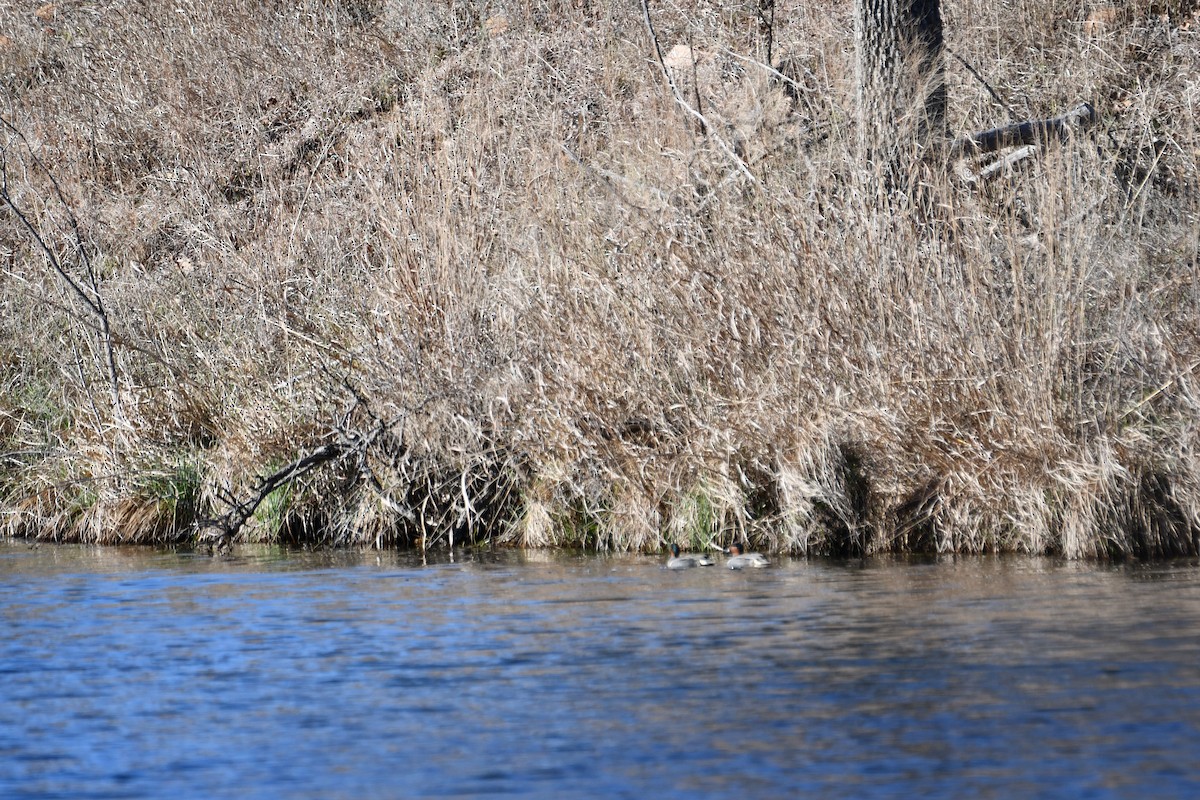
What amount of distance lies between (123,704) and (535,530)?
4734 mm

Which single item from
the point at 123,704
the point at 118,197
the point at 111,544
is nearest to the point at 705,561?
the point at 123,704

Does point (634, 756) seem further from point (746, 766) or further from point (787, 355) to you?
point (787, 355)

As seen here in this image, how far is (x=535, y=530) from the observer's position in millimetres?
Answer: 10812

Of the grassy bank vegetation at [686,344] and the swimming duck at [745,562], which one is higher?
the grassy bank vegetation at [686,344]

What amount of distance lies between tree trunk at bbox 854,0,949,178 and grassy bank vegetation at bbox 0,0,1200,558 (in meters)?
0.24

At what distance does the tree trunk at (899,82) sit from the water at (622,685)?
2.76 m

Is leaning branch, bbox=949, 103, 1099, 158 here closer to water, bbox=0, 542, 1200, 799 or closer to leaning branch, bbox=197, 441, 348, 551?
water, bbox=0, 542, 1200, 799

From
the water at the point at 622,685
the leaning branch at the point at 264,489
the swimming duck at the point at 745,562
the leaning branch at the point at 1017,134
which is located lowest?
the water at the point at 622,685

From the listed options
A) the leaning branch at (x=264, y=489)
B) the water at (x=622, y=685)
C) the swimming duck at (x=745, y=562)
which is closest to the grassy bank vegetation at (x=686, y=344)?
the leaning branch at (x=264, y=489)

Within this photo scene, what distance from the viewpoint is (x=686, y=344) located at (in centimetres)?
1032

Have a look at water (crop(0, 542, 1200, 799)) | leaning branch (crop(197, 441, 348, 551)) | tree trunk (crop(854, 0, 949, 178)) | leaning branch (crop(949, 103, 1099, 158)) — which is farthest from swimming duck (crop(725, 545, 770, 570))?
leaning branch (crop(949, 103, 1099, 158))

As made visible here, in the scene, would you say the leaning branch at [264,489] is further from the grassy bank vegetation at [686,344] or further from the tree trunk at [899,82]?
the tree trunk at [899,82]

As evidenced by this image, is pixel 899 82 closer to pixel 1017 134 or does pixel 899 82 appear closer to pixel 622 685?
pixel 1017 134

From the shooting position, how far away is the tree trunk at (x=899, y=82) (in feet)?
33.9
